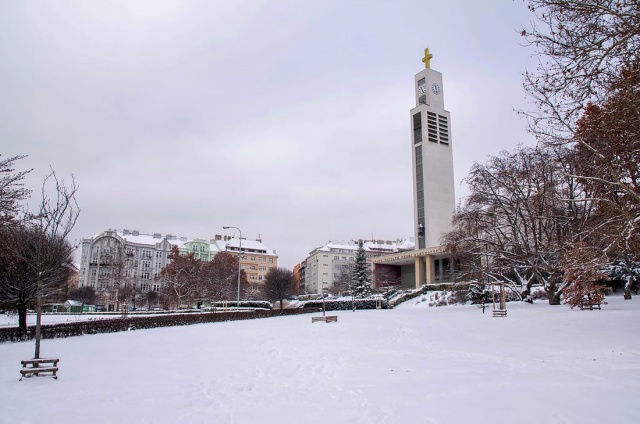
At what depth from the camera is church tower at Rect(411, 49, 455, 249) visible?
62.0m

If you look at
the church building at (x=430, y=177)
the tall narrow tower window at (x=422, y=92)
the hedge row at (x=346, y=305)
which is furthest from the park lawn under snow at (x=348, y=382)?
the tall narrow tower window at (x=422, y=92)

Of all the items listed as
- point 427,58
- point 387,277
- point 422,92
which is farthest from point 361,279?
point 427,58

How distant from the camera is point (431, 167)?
62781 millimetres

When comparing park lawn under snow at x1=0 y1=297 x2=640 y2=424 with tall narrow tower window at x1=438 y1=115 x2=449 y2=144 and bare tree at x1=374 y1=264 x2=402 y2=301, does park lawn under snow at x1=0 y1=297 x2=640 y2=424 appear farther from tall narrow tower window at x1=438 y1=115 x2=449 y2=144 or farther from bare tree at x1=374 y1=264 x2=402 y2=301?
bare tree at x1=374 y1=264 x2=402 y2=301

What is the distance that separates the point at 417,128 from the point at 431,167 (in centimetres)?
640

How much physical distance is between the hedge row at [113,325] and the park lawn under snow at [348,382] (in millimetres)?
3616

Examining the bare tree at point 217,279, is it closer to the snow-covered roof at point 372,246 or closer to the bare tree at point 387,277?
the bare tree at point 387,277

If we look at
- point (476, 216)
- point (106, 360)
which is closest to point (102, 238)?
point (476, 216)

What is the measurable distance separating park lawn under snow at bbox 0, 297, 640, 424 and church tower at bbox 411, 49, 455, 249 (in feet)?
158

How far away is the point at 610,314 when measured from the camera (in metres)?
18.2

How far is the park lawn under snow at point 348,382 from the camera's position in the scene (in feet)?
19.9

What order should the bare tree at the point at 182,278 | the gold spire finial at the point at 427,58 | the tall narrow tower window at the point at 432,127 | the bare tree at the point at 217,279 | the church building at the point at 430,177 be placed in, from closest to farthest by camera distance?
the bare tree at the point at 217,279 → the bare tree at the point at 182,278 → the church building at the point at 430,177 → the tall narrow tower window at the point at 432,127 → the gold spire finial at the point at 427,58

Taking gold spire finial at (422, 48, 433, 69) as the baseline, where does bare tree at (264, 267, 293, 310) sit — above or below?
below

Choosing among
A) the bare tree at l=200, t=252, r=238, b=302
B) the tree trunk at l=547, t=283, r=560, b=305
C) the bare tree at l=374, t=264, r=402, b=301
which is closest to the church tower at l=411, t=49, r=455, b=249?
the bare tree at l=374, t=264, r=402, b=301
